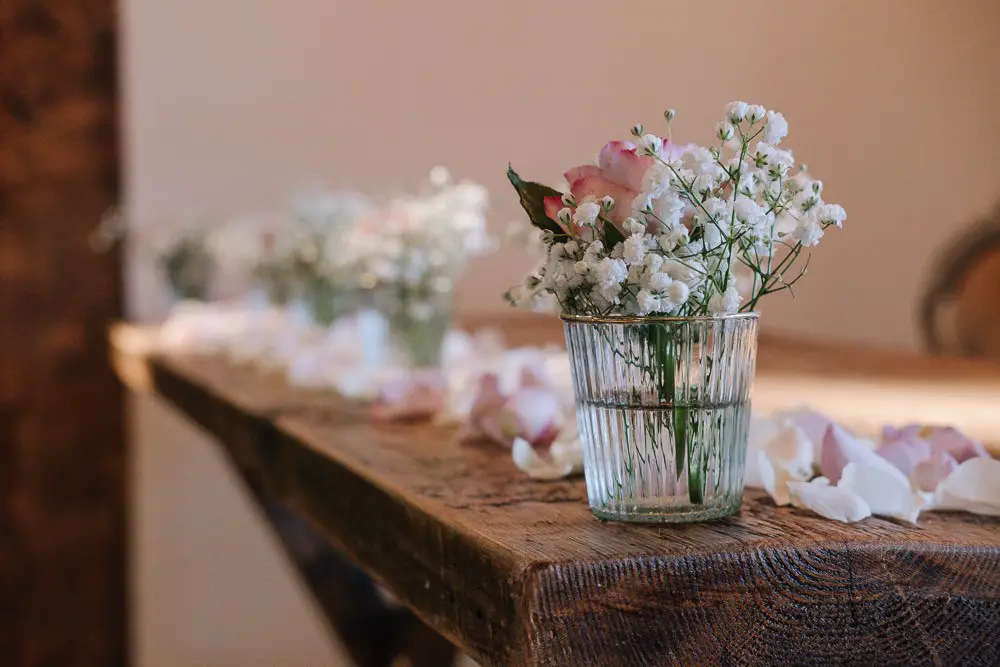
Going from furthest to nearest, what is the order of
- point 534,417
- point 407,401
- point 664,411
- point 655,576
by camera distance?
point 407,401 < point 534,417 < point 664,411 < point 655,576

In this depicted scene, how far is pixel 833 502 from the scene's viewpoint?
784 mm

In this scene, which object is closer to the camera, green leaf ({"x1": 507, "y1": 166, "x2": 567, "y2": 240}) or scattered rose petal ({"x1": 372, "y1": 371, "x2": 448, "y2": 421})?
green leaf ({"x1": 507, "y1": 166, "x2": 567, "y2": 240})

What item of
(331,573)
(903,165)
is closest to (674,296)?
(331,573)

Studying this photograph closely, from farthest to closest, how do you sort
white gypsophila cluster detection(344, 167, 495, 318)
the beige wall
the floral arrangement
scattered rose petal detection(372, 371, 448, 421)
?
the beige wall → the floral arrangement → white gypsophila cluster detection(344, 167, 495, 318) → scattered rose petal detection(372, 371, 448, 421)

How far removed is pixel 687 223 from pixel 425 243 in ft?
3.09

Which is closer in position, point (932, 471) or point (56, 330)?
point (932, 471)

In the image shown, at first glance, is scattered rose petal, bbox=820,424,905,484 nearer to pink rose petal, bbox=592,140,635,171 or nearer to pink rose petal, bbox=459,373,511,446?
pink rose petal, bbox=592,140,635,171

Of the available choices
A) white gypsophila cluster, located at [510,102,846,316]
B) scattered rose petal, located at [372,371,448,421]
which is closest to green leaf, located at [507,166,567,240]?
white gypsophila cluster, located at [510,102,846,316]

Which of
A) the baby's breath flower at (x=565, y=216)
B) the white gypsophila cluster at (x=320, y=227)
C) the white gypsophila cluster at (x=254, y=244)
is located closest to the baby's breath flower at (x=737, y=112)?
the baby's breath flower at (x=565, y=216)

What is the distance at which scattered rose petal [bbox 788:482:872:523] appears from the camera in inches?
30.5

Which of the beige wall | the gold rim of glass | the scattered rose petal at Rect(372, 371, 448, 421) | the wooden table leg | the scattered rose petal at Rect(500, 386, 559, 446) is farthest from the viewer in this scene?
the beige wall

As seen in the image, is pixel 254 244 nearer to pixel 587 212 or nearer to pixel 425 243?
pixel 425 243

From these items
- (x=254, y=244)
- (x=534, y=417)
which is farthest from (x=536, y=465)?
(x=254, y=244)

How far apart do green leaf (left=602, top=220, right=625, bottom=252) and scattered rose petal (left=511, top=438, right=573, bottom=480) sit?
0.82 feet
